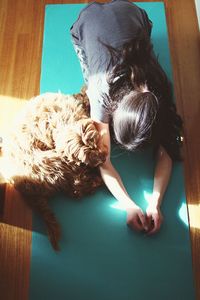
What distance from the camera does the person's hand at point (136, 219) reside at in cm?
97

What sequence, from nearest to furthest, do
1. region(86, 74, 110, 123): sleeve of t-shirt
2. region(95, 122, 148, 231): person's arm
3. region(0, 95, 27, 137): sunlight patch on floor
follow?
region(86, 74, 110, 123): sleeve of t-shirt → region(95, 122, 148, 231): person's arm → region(0, 95, 27, 137): sunlight patch on floor

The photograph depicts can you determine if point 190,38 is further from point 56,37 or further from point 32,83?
point 32,83

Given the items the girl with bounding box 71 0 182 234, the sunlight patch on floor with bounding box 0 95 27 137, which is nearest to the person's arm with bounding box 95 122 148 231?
the girl with bounding box 71 0 182 234

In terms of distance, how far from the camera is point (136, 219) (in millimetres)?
973

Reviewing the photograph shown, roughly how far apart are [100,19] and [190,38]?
1.81 ft

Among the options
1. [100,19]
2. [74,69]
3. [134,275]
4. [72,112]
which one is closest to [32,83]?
[74,69]

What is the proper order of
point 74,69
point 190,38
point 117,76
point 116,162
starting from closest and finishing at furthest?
point 117,76 → point 116,162 → point 74,69 → point 190,38

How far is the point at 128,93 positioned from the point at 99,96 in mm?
110

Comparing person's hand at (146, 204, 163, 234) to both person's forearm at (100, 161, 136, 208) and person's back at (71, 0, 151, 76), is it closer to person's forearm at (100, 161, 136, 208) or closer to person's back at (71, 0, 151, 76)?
person's forearm at (100, 161, 136, 208)

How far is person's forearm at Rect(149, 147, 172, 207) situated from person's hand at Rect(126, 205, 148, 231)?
6 centimetres

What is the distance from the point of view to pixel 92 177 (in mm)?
1021

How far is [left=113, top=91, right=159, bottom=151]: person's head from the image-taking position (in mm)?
771

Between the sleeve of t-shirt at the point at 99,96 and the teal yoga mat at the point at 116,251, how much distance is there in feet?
0.61

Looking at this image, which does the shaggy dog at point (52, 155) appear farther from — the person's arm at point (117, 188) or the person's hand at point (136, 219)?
the person's hand at point (136, 219)
